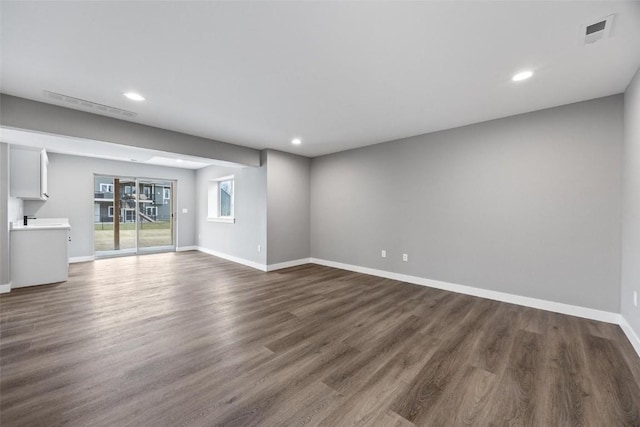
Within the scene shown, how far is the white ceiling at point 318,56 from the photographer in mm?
1624

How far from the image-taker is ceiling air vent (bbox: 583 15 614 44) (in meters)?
1.68

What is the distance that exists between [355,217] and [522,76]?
3311 millimetres

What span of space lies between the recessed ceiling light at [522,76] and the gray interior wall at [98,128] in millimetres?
4295

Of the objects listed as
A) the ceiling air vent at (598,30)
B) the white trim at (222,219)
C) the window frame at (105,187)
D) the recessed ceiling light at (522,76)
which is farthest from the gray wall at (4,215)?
the ceiling air vent at (598,30)

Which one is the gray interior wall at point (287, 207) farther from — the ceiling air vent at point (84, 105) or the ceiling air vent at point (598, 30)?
the ceiling air vent at point (598, 30)

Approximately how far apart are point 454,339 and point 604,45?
2.71m

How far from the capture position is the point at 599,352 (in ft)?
7.13

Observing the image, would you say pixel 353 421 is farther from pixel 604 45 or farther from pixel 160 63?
pixel 604 45

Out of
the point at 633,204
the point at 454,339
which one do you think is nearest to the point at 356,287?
the point at 454,339

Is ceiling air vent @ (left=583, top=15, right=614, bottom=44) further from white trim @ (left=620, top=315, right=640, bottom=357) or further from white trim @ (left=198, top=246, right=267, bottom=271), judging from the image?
white trim @ (left=198, top=246, right=267, bottom=271)

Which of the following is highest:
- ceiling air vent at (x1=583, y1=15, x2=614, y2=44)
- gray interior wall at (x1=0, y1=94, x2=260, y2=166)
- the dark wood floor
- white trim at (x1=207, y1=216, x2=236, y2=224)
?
ceiling air vent at (x1=583, y1=15, x2=614, y2=44)

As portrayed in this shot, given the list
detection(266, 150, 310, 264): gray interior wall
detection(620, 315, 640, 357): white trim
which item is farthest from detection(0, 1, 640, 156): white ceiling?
detection(620, 315, 640, 357): white trim

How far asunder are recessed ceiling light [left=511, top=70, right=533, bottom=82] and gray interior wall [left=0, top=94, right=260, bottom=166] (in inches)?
169

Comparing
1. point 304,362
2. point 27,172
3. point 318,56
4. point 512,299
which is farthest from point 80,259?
point 512,299
